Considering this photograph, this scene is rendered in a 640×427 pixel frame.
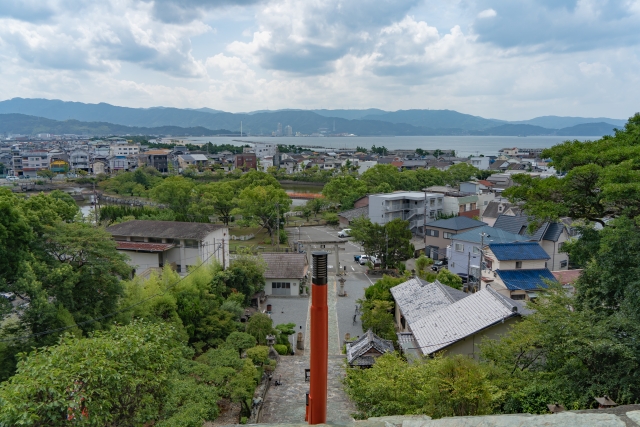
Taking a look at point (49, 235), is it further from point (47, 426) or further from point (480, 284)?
point (480, 284)

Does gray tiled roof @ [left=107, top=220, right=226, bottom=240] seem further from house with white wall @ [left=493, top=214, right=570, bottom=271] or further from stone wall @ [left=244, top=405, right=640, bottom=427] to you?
stone wall @ [left=244, top=405, right=640, bottom=427]

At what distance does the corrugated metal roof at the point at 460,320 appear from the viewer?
12.1m

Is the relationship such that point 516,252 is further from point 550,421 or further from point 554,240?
point 550,421

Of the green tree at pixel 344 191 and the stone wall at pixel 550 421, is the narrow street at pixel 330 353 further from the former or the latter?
the green tree at pixel 344 191

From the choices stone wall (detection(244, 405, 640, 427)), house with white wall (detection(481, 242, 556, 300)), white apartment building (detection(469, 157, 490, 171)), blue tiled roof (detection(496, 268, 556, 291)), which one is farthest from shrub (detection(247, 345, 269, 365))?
white apartment building (detection(469, 157, 490, 171))

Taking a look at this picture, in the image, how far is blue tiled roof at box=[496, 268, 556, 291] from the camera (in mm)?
18609

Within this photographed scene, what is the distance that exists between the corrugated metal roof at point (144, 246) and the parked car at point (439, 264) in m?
15.2

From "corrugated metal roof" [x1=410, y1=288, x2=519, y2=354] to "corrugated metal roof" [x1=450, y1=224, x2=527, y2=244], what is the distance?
11.0 m

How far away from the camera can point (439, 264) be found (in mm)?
27750

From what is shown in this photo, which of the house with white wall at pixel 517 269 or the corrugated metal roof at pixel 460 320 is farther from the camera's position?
the house with white wall at pixel 517 269

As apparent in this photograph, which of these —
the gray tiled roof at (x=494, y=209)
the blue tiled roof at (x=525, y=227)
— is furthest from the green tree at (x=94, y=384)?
the gray tiled roof at (x=494, y=209)

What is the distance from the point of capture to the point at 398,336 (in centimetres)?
1477

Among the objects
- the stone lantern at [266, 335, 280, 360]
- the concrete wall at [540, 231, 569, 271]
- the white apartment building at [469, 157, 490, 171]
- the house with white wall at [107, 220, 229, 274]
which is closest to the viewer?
the stone lantern at [266, 335, 280, 360]

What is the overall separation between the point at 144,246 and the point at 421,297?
527 inches
